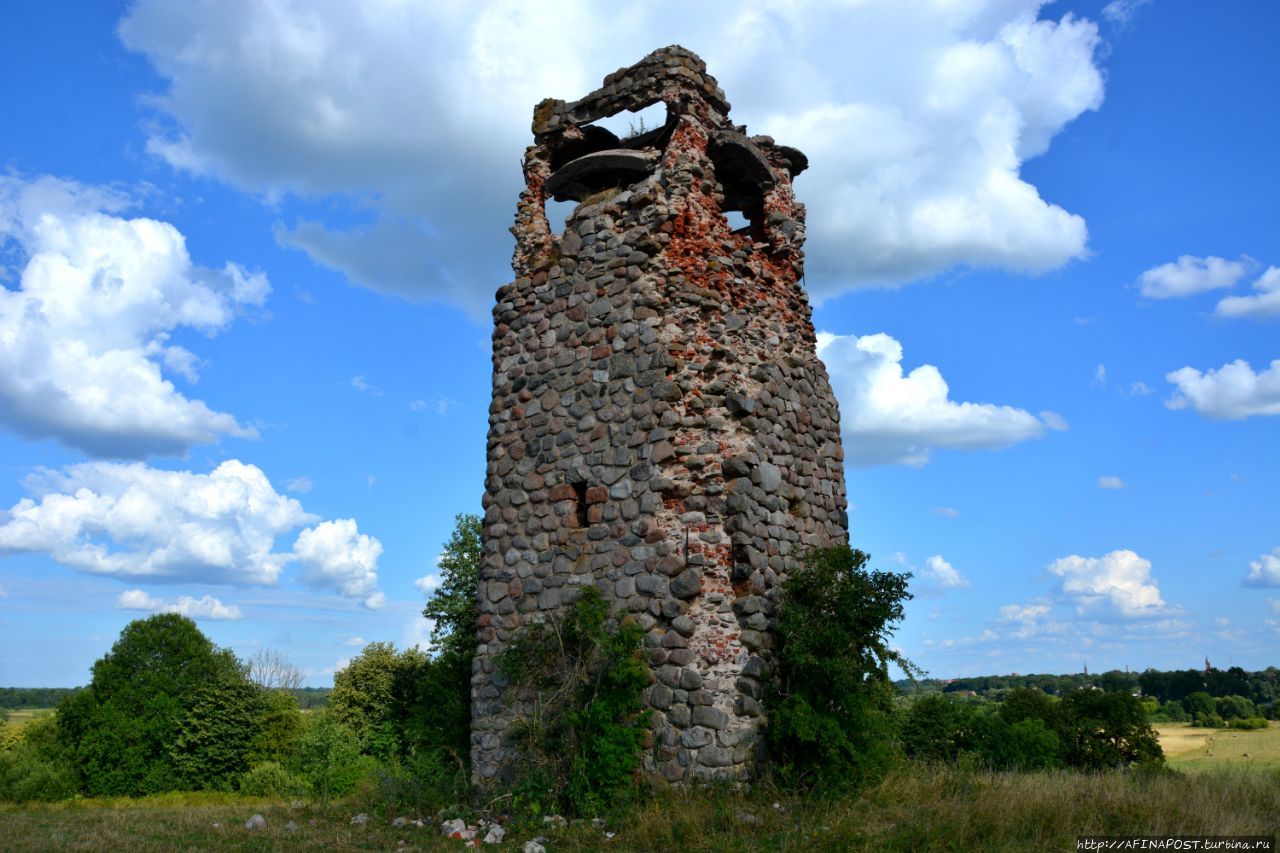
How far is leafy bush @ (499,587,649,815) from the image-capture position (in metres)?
7.72

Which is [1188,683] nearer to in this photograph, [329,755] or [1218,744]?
[1218,744]

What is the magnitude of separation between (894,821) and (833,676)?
4.52 ft

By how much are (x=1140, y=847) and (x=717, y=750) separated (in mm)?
3255

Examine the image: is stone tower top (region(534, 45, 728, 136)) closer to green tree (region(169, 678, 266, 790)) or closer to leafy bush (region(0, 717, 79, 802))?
green tree (region(169, 678, 266, 790))

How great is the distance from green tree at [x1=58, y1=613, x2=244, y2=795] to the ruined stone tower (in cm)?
2645

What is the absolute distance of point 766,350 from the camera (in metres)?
9.88

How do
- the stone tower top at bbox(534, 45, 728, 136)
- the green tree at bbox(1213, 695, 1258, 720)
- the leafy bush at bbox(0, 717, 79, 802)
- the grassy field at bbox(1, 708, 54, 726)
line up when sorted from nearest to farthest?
the stone tower top at bbox(534, 45, 728, 136)
the leafy bush at bbox(0, 717, 79, 802)
the grassy field at bbox(1, 708, 54, 726)
the green tree at bbox(1213, 695, 1258, 720)

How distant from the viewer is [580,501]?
30.2 ft

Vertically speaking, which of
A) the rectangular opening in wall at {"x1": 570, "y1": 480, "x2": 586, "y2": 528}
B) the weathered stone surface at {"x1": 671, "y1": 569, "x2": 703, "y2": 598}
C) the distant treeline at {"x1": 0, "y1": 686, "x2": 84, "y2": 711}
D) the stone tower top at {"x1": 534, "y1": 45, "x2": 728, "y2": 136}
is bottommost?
the distant treeline at {"x1": 0, "y1": 686, "x2": 84, "y2": 711}

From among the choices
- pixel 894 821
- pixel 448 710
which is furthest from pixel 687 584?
pixel 448 710

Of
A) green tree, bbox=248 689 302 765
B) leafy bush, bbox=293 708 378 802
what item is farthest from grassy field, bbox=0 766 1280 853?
green tree, bbox=248 689 302 765

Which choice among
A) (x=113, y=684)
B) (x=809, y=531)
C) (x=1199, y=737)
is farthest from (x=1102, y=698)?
(x=113, y=684)

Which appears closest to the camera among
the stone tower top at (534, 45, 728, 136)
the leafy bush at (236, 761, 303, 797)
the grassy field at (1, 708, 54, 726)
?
the stone tower top at (534, 45, 728, 136)

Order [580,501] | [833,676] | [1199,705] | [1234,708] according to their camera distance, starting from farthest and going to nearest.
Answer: [1199,705] < [1234,708] < [580,501] < [833,676]
